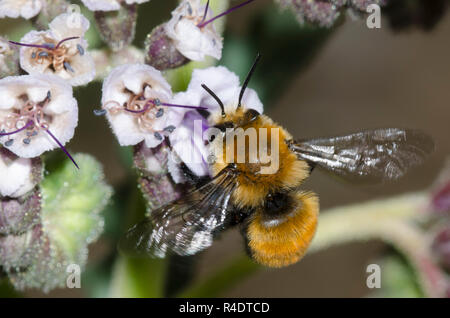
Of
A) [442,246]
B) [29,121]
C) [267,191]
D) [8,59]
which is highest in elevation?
[8,59]

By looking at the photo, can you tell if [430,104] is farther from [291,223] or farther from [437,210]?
[291,223]

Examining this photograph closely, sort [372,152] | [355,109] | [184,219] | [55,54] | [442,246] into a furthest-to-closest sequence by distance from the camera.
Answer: [355,109], [442,246], [372,152], [55,54], [184,219]

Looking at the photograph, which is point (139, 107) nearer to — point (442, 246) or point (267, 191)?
point (267, 191)

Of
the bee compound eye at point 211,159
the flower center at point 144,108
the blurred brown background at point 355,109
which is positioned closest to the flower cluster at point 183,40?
the flower center at point 144,108

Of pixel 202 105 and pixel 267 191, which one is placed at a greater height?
pixel 202 105

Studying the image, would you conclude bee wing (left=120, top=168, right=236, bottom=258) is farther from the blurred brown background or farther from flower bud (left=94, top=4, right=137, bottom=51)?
the blurred brown background

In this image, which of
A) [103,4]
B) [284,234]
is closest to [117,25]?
[103,4]

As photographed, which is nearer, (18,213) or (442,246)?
(18,213)
